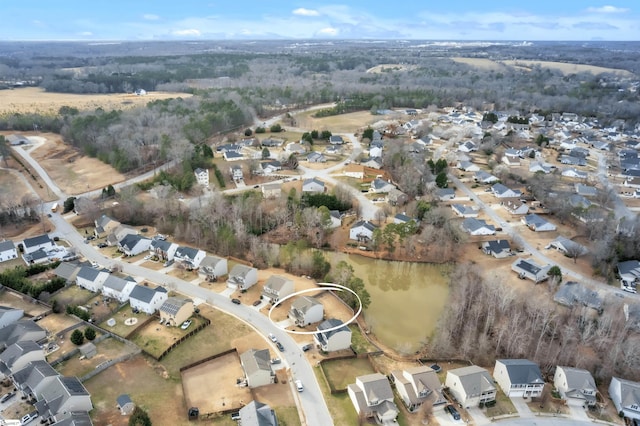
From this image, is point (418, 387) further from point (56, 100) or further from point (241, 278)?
point (56, 100)

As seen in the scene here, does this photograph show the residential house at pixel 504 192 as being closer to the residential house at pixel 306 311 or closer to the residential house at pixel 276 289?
the residential house at pixel 276 289

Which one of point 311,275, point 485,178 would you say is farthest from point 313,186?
point 485,178

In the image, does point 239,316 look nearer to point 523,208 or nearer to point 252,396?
point 252,396

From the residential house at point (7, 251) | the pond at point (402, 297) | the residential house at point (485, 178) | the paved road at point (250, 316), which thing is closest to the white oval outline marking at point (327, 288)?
the paved road at point (250, 316)

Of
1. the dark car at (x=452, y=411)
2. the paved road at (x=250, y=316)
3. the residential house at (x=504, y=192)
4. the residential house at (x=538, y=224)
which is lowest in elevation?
the dark car at (x=452, y=411)

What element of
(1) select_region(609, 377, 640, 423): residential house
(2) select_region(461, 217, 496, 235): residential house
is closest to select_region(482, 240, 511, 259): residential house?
(2) select_region(461, 217, 496, 235): residential house
